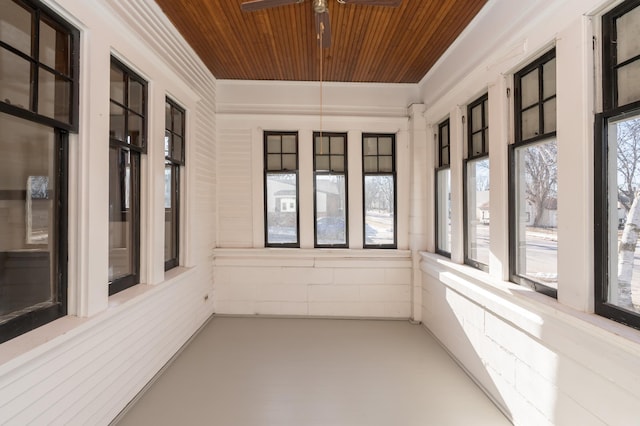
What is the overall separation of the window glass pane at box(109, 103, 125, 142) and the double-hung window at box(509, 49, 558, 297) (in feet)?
10.9

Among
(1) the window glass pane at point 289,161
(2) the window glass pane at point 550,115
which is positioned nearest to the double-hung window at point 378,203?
(1) the window glass pane at point 289,161

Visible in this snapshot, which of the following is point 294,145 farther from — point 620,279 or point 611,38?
point 620,279

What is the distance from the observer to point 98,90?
2.08 meters

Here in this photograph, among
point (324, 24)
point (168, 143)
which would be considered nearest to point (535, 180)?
point (324, 24)

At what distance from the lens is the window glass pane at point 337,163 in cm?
457

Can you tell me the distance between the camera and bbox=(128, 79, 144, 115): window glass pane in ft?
8.54

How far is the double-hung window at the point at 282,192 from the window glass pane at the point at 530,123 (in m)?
2.93

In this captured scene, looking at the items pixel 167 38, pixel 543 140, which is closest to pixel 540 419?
pixel 543 140

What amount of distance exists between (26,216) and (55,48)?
1.08m

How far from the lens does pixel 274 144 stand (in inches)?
181

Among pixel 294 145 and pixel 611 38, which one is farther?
pixel 294 145

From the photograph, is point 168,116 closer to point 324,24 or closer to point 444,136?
point 324,24

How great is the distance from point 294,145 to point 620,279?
12.7 ft

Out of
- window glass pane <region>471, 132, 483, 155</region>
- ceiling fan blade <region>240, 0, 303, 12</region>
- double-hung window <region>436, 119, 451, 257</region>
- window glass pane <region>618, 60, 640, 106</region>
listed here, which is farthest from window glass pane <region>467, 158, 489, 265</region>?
ceiling fan blade <region>240, 0, 303, 12</region>
